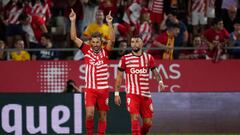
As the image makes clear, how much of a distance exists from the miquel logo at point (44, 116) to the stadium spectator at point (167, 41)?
3.06 m

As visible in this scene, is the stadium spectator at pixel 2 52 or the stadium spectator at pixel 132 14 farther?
the stadium spectator at pixel 132 14

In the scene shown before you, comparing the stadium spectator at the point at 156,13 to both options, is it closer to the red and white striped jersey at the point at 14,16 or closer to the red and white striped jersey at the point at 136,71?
the red and white striped jersey at the point at 14,16

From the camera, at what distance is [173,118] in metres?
18.8

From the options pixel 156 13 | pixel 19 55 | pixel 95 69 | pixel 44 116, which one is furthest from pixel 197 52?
pixel 95 69

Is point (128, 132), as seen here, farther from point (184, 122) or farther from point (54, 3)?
point (54, 3)

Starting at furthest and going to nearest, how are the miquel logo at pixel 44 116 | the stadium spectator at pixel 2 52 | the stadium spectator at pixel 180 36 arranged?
the stadium spectator at pixel 180 36, the stadium spectator at pixel 2 52, the miquel logo at pixel 44 116

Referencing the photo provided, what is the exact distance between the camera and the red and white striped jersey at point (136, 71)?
15406 mm

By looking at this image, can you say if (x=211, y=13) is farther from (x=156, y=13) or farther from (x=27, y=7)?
(x=27, y=7)

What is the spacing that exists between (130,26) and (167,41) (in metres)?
1.16

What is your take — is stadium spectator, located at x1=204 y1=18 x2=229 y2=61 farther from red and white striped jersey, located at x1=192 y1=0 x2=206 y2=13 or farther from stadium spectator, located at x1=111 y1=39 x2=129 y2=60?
stadium spectator, located at x1=111 y1=39 x2=129 y2=60

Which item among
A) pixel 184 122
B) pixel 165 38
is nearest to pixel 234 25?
pixel 165 38

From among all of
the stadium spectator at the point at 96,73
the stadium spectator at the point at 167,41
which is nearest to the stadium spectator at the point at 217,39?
the stadium spectator at the point at 167,41

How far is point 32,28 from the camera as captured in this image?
2114cm

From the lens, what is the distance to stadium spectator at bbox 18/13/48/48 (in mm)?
21078
